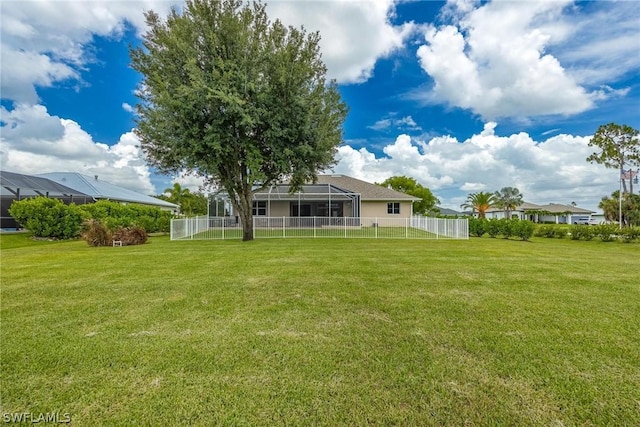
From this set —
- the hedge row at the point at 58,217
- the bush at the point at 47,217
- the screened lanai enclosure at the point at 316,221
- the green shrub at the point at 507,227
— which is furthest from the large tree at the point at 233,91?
the green shrub at the point at 507,227

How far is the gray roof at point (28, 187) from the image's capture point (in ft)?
59.3

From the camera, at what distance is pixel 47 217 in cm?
1380

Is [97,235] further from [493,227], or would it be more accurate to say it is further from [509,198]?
[509,198]

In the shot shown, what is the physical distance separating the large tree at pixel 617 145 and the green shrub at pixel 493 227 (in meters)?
10.9

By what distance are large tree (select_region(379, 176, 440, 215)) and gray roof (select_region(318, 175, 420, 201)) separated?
1439cm

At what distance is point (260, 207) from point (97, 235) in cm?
1305

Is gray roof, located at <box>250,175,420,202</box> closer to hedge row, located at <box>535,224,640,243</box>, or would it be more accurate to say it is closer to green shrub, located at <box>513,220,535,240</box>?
green shrub, located at <box>513,220,535,240</box>

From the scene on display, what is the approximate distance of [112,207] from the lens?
16.8 m

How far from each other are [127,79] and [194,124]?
5699 millimetres

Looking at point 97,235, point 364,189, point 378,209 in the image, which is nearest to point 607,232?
point 378,209

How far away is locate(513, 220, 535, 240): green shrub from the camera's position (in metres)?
15.8

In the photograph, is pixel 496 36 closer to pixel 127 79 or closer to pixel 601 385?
pixel 601 385

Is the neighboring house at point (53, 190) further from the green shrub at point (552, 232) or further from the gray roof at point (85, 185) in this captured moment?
the green shrub at point (552, 232)

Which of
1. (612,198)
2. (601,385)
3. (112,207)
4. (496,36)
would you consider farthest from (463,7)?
(612,198)
